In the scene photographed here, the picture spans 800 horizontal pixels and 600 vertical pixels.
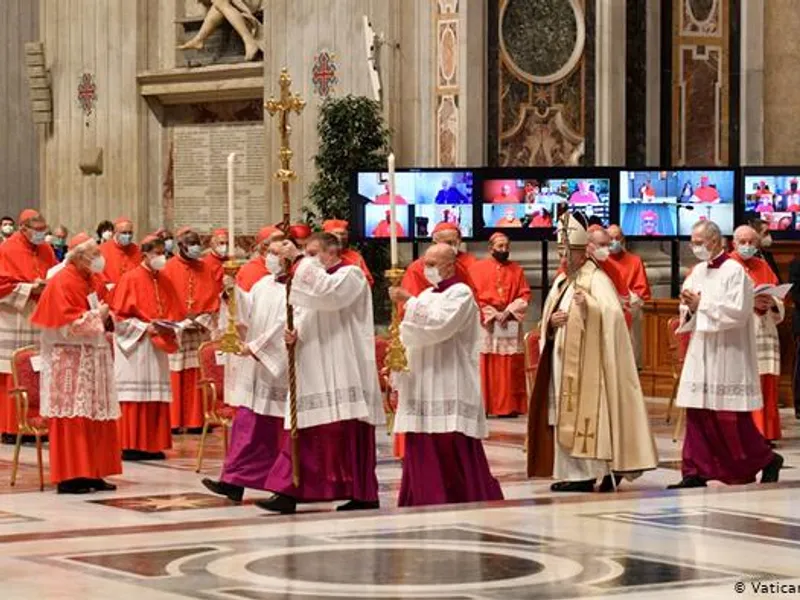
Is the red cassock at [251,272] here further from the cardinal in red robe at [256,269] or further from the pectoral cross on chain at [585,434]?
the pectoral cross on chain at [585,434]

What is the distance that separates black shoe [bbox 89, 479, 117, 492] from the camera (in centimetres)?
1442

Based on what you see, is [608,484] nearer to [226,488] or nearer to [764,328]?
[226,488]

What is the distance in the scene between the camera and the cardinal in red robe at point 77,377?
46.2ft

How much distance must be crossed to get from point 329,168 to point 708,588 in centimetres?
1399

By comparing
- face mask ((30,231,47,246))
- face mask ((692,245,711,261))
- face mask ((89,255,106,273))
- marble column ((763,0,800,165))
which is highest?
marble column ((763,0,800,165))

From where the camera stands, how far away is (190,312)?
18281 millimetres

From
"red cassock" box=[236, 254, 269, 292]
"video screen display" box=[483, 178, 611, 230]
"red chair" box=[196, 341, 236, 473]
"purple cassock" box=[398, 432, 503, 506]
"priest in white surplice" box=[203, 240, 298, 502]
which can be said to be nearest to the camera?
"purple cassock" box=[398, 432, 503, 506]

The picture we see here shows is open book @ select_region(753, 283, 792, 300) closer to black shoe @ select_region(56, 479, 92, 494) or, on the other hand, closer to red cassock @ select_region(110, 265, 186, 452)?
red cassock @ select_region(110, 265, 186, 452)

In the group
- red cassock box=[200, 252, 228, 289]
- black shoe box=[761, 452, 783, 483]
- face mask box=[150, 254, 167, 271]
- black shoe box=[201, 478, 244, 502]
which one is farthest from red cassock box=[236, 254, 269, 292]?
black shoe box=[761, 452, 783, 483]

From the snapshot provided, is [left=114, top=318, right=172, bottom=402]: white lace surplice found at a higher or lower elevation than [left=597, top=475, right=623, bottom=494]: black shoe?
higher

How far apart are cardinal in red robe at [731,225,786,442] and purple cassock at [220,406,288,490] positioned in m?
4.62

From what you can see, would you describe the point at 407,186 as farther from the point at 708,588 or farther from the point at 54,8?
the point at 708,588

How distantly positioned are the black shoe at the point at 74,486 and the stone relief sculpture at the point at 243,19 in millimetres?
11230

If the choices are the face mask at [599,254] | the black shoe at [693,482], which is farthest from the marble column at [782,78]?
the black shoe at [693,482]
